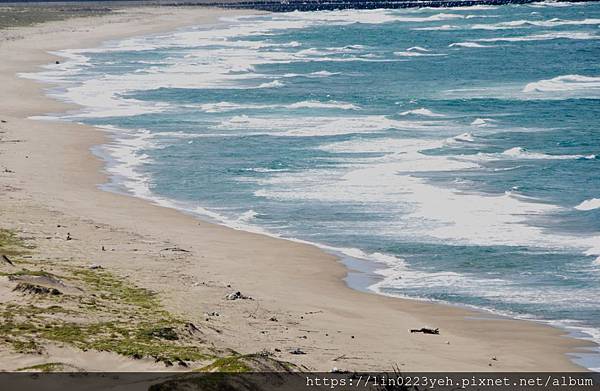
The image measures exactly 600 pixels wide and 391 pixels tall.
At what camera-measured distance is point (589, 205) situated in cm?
3167

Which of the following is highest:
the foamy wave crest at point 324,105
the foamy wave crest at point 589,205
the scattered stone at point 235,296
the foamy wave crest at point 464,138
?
the scattered stone at point 235,296

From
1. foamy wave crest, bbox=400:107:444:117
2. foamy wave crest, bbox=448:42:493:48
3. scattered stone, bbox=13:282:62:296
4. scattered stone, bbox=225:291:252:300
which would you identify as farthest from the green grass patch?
foamy wave crest, bbox=448:42:493:48

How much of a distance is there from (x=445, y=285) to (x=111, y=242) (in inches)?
308

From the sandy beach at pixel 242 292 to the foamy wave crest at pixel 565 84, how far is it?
31564 millimetres

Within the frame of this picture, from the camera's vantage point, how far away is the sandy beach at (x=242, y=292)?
58.0 ft

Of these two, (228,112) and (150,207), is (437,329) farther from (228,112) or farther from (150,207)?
(228,112)

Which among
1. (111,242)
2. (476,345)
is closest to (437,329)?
(476,345)

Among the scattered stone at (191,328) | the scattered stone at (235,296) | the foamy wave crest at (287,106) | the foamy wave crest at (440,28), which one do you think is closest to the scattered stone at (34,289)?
the scattered stone at (191,328)

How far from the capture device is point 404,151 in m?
41.1

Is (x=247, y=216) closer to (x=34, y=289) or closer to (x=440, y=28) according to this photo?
(x=34, y=289)

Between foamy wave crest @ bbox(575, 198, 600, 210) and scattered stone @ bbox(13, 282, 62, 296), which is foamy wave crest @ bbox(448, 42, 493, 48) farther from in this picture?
scattered stone @ bbox(13, 282, 62, 296)

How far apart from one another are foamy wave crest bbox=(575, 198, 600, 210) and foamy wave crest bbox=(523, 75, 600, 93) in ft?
96.0

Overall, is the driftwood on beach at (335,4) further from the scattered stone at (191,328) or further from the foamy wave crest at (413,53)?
the scattered stone at (191,328)

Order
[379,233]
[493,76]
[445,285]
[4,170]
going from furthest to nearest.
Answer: [493,76] → [4,170] → [379,233] → [445,285]
